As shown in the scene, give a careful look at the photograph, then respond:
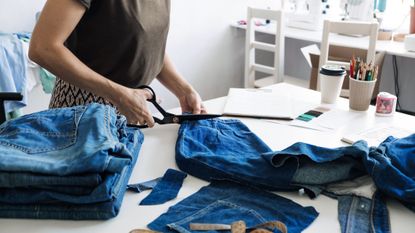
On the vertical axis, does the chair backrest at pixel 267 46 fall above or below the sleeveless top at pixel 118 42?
below

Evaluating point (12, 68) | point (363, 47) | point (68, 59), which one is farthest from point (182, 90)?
point (363, 47)

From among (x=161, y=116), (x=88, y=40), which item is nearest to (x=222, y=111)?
(x=161, y=116)

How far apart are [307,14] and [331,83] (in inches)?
73.5

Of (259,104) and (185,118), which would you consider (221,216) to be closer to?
(185,118)

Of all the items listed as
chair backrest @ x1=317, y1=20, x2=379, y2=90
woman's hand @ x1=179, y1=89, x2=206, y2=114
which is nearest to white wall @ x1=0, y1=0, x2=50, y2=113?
woman's hand @ x1=179, y1=89, x2=206, y2=114

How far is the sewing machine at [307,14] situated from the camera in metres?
3.28

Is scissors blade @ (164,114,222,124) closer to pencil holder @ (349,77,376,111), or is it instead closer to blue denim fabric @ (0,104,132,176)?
blue denim fabric @ (0,104,132,176)

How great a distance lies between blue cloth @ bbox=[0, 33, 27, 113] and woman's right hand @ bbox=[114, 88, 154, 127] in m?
1.00

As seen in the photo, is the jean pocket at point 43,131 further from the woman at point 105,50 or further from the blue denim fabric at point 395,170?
the blue denim fabric at point 395,170

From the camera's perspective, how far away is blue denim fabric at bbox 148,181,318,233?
848 mm

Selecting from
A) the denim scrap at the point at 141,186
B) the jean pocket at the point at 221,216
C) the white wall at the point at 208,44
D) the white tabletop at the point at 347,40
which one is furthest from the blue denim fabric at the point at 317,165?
the white wall at the point at 208,44

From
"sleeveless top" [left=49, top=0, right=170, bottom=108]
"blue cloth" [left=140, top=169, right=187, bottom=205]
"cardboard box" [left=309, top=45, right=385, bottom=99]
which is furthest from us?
"cardboard box" [left=309, top=45, right=385, bottom=99]

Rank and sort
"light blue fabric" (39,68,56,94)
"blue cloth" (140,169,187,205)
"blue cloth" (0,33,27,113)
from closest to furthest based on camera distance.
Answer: "blue cloth" (140,169,187,205), "blue cloth" (0,33,27,113), "light blue fabric" (39,68,56,94)

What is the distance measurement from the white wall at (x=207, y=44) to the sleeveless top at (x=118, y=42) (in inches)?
69.8
